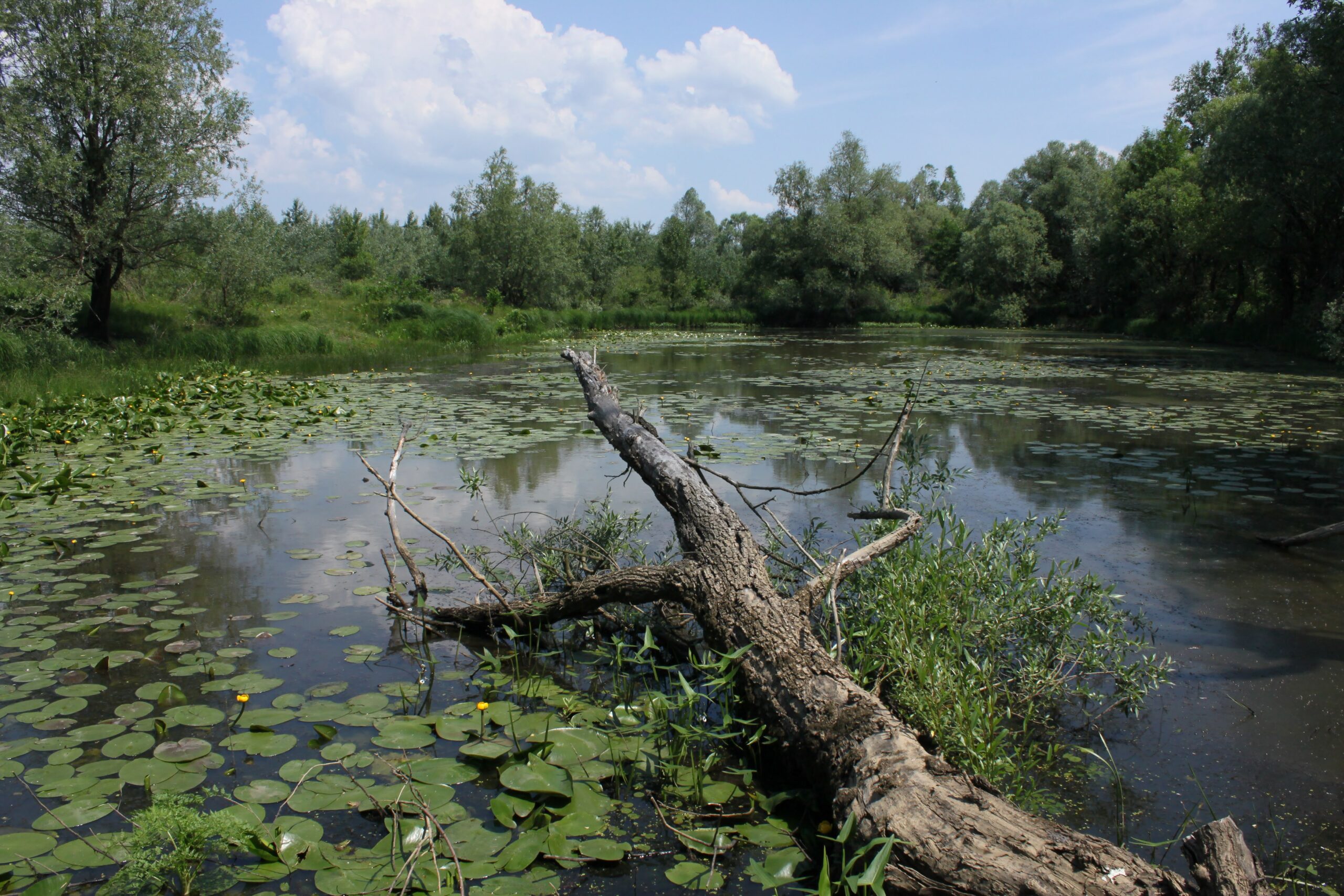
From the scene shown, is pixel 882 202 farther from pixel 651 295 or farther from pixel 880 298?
pixel 651 295

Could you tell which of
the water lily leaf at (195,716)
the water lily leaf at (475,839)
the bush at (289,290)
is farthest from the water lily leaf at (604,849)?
the bush at (289,290)

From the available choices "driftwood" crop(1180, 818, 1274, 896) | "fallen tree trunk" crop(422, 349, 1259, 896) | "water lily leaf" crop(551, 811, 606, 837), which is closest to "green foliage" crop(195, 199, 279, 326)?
"fallen tree trunk" crop(422, 349, 1259, 896)

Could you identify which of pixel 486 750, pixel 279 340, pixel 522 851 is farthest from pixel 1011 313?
pixel 522 851

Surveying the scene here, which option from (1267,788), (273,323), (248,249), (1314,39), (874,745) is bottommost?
(1267,788)

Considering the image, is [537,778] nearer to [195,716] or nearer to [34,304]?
[195,716]

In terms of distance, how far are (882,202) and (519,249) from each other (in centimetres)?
2294

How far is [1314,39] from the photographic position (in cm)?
1725

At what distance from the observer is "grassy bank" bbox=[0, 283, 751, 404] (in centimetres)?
1234

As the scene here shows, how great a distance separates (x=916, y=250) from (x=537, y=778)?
6011 centimetres

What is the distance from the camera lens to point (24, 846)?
2.24m

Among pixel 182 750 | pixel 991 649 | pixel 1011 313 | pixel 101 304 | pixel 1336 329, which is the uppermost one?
pixel 1011 313

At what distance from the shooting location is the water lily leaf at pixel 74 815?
7.75 ft

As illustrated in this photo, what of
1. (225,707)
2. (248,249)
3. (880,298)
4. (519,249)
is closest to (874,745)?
(225,707)

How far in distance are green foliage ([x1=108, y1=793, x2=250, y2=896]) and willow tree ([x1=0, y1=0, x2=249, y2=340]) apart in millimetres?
15831
